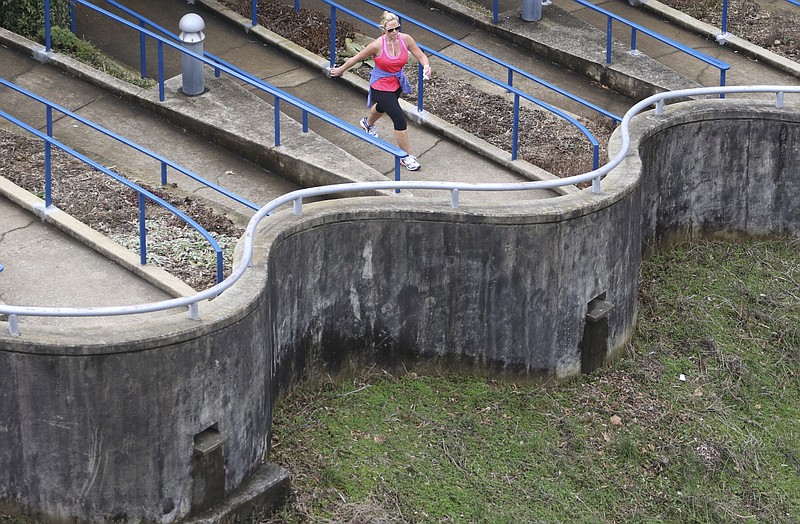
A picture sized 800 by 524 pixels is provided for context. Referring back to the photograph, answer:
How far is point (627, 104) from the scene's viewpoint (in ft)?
51.3

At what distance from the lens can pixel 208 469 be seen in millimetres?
10906

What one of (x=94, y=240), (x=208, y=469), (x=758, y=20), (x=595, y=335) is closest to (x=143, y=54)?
(x=94, y=240)

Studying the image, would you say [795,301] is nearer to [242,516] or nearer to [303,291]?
[303,291]

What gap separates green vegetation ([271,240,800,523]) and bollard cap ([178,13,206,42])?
3.88m

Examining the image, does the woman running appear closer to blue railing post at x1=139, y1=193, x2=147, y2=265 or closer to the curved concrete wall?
the curved concrete wall

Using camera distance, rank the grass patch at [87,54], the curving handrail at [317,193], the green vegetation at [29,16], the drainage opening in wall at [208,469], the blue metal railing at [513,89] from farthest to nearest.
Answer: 1. the green vegetation at [29,16]
2. the grass patch at [87,54]
3. the blue metal railing at [513,89]
4. the drainage opening in wall at [208,469]
5. the curving handrail at [317,193]

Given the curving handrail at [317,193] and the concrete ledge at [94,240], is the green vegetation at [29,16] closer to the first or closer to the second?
the concrete ledge at [94,240]

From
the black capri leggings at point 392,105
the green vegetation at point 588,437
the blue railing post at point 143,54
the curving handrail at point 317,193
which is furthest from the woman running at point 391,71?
the green vegetation at point 588,437

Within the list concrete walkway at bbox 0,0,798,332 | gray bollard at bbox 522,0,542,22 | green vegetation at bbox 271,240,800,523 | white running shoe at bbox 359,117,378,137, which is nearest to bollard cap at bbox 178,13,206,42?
→ concrete walkway at bbox 0,0,798,332

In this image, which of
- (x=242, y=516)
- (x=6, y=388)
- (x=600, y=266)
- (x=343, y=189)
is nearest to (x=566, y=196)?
(x=600, y=266)

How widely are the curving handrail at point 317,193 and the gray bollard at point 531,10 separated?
2295mm

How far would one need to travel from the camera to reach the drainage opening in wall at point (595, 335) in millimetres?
13016

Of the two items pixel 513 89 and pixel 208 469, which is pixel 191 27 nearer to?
pixel 513 89

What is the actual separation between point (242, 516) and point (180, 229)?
2.68 m
